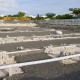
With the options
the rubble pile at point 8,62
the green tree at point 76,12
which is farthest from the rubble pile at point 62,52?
the green tree at point 76,12

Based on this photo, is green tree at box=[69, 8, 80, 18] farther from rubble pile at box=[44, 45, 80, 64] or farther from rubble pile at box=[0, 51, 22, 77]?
rubble pile at box=[0, 51, 22, 77]

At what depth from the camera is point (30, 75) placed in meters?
8.11

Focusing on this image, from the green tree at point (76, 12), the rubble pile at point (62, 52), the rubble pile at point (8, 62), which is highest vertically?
the green tree at point (76, 12)

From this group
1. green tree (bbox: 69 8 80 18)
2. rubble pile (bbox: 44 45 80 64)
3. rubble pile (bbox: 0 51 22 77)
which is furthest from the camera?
green tree (bbox: 69 8 80 18)

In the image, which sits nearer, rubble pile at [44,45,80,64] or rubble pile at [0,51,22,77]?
rubble pile at [0,51,22,77]

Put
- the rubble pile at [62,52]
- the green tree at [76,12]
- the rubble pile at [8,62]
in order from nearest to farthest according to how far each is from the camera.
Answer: the rubble pile at [8,62] < the rubble pile at [62,52] < the green tree at [76,12]

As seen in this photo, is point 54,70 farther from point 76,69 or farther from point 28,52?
point 28,52

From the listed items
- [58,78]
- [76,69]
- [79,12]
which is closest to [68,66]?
[76,69]

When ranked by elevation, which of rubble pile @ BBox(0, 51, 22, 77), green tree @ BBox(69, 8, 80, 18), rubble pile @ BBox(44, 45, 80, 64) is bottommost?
rubble pile @ BBox(44, 45, 80, 64)

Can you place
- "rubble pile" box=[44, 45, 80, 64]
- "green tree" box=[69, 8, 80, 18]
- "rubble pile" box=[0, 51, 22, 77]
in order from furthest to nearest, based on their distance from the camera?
"green tree" box=[69, 8, 80, 18] → "rubble pile" box=[44, 45, 80, 64] → "rubble pile" box=[0, 51, 22, 77]

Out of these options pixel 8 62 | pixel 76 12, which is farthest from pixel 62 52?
pixel 76 12

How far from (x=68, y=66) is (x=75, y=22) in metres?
40.0

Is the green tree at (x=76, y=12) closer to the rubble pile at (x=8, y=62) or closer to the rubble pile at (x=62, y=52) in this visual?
the rubble pile at (x=62, y=52)

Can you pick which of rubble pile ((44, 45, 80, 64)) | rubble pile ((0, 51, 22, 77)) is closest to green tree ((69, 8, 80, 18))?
rubble pile ((44, 45, 80, 64))
